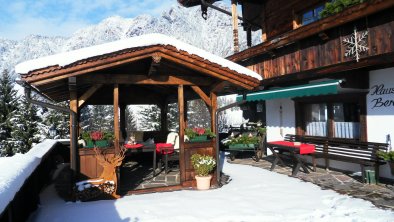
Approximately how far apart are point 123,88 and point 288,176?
24.2ft

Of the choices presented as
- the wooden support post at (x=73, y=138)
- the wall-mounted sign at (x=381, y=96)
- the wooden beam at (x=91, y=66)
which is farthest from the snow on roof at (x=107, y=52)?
the wall-mounted sign at (x=381, y=96)

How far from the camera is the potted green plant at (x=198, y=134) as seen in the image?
8.55 m

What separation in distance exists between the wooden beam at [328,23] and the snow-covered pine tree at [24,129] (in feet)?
79.1

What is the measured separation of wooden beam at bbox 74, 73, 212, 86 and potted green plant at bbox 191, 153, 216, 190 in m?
2.04

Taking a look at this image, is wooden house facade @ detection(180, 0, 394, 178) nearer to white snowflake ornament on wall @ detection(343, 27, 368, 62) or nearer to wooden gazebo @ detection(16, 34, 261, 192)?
white snowflake ornament on wall @ detection(343, 27, 368, 62)

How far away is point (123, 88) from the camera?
13.1 meters

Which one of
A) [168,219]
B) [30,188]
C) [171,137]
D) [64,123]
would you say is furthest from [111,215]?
[64,123]

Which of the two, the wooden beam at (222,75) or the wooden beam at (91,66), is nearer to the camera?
the wooden beam at (91,66)

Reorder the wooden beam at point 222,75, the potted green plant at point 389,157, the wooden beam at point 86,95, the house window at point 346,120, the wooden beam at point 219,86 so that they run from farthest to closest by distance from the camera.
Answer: the house window at point 346,120
the wooden beam at point 219,86
the wooden beam at point 222,75
the potted green plant at point 389,157
the wooden beam at point 86,95

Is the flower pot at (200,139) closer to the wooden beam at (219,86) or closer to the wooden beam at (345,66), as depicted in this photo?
the wooden beam at (219,86)

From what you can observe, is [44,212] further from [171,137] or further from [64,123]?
[64,123]

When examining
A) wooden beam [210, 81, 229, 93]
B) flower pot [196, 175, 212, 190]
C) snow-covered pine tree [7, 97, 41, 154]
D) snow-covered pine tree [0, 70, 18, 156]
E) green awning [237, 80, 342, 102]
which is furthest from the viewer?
snow-covered pine tree [0, 70, 18, 156]

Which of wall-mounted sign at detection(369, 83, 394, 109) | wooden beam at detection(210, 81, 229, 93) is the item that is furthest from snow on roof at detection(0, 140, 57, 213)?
wall-mounted sign at detection(369, 83, 394, 109)

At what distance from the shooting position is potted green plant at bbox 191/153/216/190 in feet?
27.1
